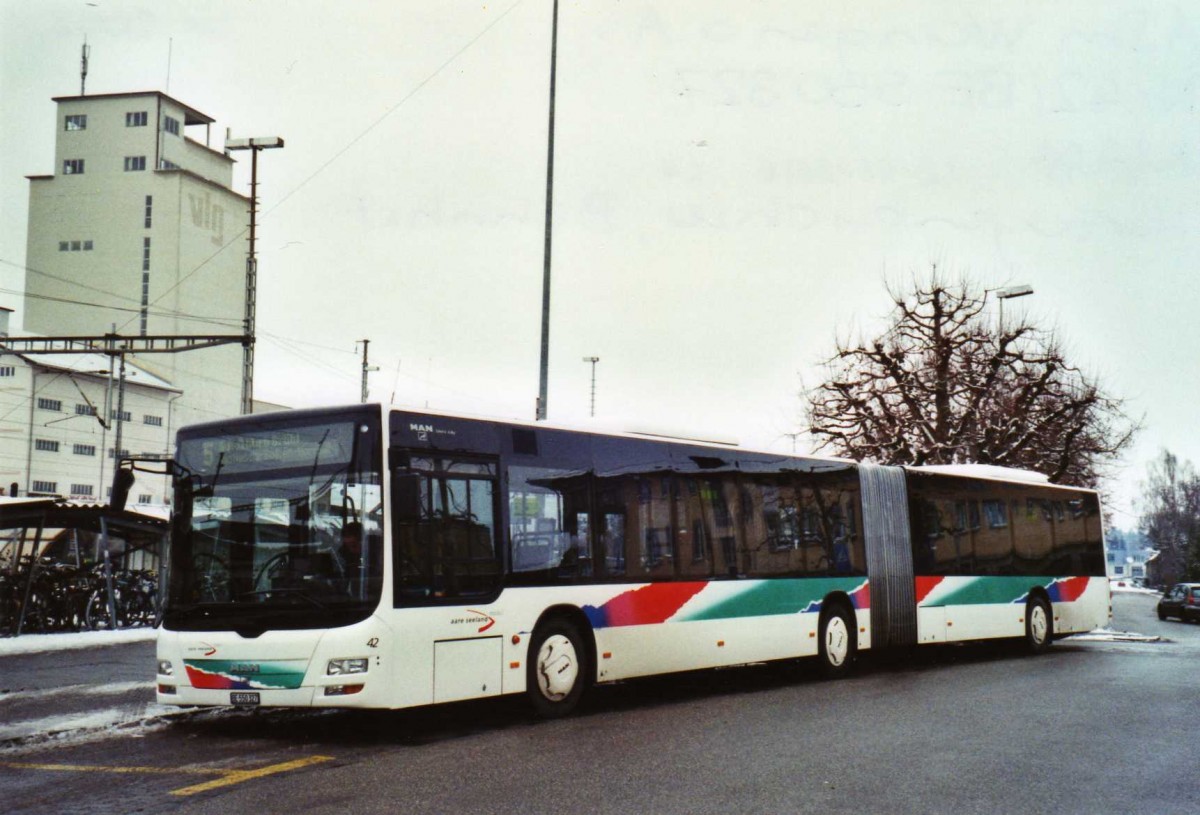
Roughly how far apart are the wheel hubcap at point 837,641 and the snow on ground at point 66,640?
12.3 m

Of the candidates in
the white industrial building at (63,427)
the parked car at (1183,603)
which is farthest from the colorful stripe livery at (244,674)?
the white industrial building at (63,427)

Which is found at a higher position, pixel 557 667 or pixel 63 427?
pixel 63 427

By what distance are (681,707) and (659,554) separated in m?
1.70

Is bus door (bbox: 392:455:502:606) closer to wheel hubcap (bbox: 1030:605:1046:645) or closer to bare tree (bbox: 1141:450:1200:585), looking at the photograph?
wheel hubcap (bbox: 1030:605:1046:645)

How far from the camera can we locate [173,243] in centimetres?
8769

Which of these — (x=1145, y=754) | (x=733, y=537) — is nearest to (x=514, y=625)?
(x=733, y=537)

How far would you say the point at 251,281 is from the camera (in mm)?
31469

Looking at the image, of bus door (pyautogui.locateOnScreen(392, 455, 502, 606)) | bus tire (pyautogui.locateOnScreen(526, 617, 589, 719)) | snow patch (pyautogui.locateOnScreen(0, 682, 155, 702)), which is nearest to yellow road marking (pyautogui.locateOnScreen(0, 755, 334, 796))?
bus door (pyautogui.locateOnScreen(392, 455, 502, 606))

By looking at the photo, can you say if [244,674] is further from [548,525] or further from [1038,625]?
[1038,625]

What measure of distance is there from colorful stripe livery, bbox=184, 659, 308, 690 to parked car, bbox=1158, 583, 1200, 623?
4191 cm

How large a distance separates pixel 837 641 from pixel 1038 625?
22.3 ft

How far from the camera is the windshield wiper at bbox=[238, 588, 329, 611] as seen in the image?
34.6 feet

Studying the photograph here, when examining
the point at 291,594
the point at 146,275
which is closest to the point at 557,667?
the point at 291,594

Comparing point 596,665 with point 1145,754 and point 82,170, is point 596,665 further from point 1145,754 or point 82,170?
point 82,170
